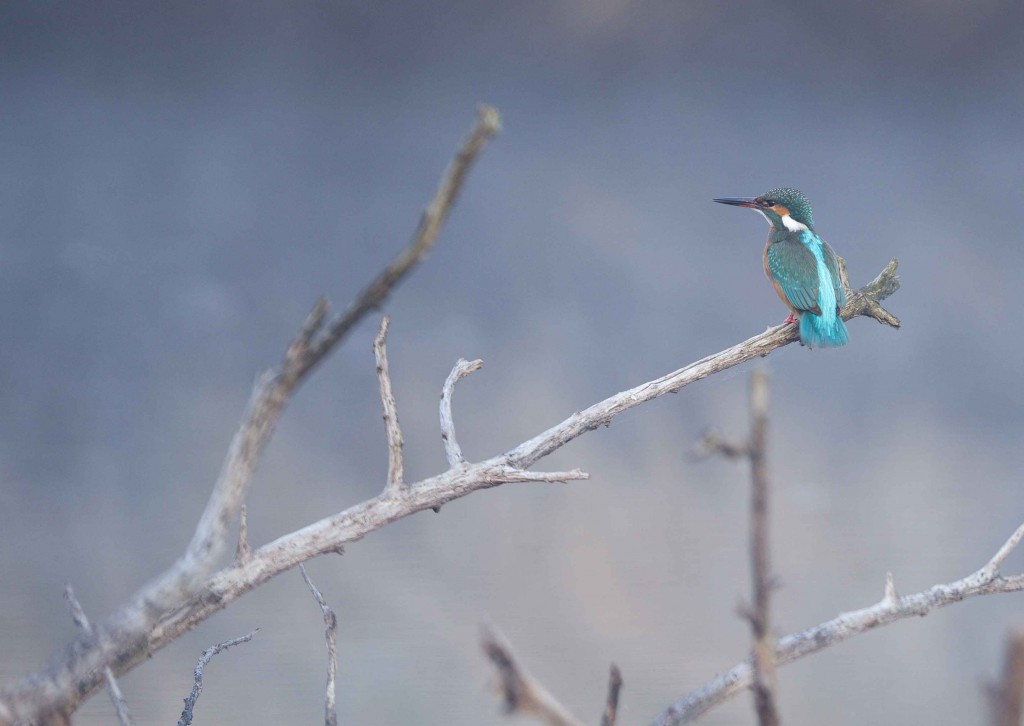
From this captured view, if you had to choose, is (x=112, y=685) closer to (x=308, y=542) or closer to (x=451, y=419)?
(x=308, y=542)

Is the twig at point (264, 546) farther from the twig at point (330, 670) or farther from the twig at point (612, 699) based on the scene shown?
the twig at point (612, 699)

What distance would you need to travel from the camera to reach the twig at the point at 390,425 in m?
1.02

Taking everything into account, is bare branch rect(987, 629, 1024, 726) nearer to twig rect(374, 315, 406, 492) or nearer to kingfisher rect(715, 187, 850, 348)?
twig rect(374, 315, 406, 492)

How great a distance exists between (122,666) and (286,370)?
443 mm

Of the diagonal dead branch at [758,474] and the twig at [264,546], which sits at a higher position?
the twig at [264,546]

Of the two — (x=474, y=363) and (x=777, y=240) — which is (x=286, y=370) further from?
(x=777, y=240)

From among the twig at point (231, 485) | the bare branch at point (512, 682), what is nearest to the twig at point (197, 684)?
the twig at point (231, 485)

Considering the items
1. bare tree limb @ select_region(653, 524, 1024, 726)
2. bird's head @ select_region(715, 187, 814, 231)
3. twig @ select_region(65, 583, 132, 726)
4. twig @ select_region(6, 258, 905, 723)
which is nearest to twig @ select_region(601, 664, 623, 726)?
bare tree limb @ select_region(653, 524, 1024, 726)

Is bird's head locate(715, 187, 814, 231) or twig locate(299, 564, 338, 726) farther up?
bird's head locate(715, 187, 814, 231)

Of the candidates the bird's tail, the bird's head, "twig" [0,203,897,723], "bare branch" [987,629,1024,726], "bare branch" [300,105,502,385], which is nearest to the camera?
"bare branch" [987,629,1024,726]

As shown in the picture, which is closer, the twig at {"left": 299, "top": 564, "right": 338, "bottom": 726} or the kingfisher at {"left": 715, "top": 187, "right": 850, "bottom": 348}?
the twig at {"left": 299, "top": 564, "right": 338, "bottom": 726}

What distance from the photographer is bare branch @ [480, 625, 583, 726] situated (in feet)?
1.65

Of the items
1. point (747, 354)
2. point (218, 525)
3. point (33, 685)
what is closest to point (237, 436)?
point (218, 525)

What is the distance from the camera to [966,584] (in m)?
1.06
